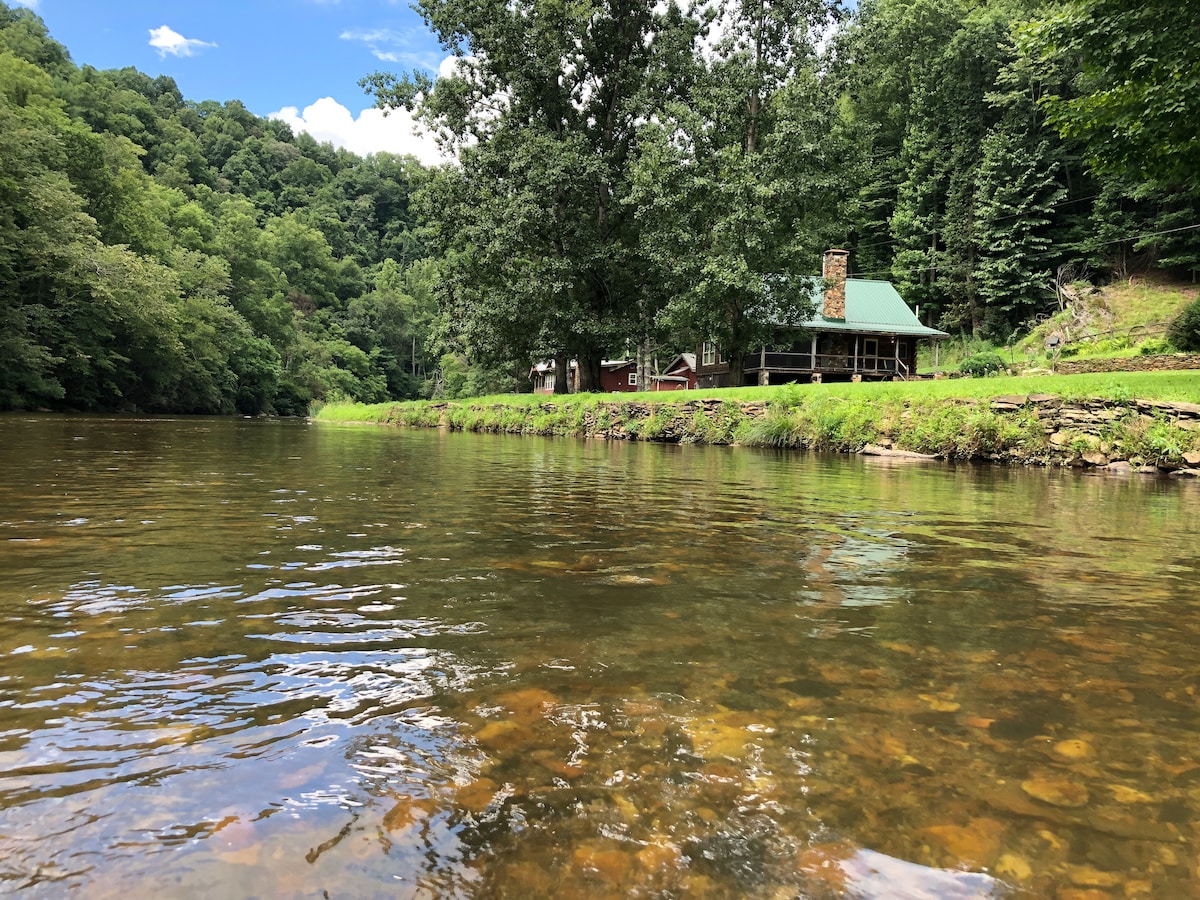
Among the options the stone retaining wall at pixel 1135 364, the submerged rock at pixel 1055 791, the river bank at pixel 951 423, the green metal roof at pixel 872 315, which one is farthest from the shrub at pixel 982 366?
the submerged rock at pixel 1055 791

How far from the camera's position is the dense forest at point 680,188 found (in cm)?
2508

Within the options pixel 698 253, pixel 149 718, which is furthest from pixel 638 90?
pixel 149 718

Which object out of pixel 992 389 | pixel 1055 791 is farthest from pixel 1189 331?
pixel 1055 791

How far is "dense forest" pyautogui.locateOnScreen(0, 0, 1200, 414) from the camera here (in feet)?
82.3

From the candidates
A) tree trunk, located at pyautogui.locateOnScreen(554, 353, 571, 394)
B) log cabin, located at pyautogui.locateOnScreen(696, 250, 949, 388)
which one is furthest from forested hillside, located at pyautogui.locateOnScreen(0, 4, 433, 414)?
log cabin, located at pyautogui.locateOnScreen(696, 250, 949, 388)

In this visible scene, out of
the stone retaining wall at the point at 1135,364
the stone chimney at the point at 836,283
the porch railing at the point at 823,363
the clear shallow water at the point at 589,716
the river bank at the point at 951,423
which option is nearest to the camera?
the clear shallow water at the point at 589,716

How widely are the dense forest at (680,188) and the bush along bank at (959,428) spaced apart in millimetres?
6363

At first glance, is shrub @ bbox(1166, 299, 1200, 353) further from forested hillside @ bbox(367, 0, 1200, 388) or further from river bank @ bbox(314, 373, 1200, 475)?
river bank @ bbox(314, 373, 1200, 475)

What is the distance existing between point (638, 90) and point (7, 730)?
31.8m

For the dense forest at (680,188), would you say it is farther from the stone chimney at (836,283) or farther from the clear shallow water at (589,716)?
the clear shallow water at (589,716)

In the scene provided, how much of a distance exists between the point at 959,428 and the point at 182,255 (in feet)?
172

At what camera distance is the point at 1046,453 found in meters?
12.8

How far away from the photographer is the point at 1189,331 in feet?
85.7

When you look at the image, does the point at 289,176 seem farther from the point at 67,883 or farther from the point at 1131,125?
the point at 67,883
